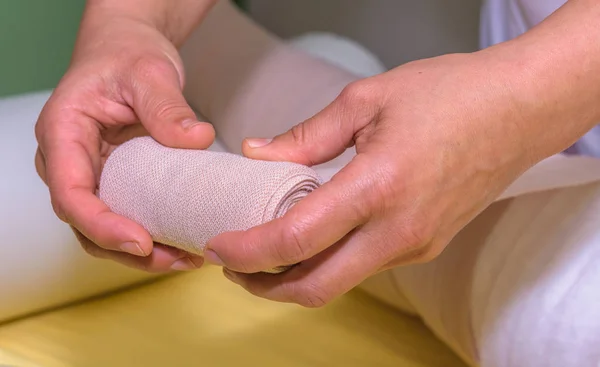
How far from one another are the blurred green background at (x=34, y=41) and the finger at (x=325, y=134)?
95 cm

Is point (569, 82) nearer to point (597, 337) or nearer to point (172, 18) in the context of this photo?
point (597, 337)

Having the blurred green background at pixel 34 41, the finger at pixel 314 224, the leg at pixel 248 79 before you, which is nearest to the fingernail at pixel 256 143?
the finger at pixel 314 224

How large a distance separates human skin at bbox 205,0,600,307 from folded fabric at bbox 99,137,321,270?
0.07 feet

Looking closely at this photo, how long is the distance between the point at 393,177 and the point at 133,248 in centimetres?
22

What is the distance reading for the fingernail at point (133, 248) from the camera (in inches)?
21.1

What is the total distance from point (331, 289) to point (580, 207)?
0.32 metres

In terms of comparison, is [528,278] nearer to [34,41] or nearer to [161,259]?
[161,259]

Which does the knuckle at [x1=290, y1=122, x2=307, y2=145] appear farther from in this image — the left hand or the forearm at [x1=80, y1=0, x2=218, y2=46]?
the forearm at [x1=80, y1=0, x2=218, y2=46]

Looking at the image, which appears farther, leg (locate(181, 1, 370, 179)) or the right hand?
leg (locate(181, 1, 370, 179))

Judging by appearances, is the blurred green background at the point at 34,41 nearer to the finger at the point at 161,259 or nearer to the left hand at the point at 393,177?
the finger at the point at 161,259

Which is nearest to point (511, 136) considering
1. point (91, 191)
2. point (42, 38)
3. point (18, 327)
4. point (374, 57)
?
point (91, 191)

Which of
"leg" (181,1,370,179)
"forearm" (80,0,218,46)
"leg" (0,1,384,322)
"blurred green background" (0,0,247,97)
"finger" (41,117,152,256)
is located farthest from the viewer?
"blurred green background" (0,0,247,97)

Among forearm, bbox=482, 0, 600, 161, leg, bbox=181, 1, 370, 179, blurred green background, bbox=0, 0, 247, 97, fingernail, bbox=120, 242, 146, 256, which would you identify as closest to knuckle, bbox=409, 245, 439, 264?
forearm, bbox=482, 0, 600, 161

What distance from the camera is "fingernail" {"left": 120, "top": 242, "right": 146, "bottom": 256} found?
0.54 m
